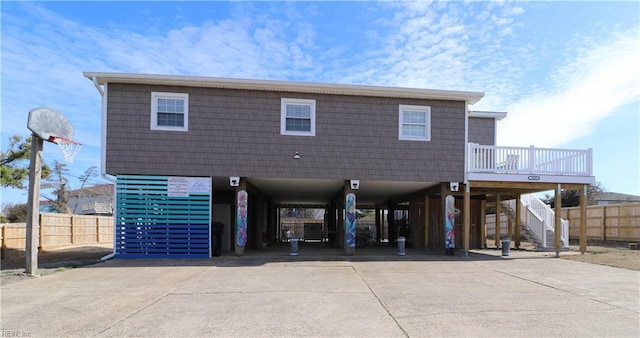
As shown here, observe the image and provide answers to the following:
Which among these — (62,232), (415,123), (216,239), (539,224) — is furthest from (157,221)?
(539,224)

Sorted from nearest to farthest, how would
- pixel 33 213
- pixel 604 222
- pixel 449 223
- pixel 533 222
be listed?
pixel 33 213 → pixel 449 223 → pixel 533 222 → pixel 604 222

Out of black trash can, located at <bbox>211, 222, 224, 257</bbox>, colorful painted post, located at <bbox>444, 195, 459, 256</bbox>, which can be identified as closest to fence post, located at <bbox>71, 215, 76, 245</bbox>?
black trash can, located at <bbox>211, 222, 224, 257</bbox>

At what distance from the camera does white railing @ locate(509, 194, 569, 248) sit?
17.1m

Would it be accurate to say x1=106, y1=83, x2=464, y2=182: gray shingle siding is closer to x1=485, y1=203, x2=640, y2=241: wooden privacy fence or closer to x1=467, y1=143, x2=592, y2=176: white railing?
x1=467, y1=143, x2=592, y2=176: white railing

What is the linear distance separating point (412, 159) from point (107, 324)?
34.4 feet

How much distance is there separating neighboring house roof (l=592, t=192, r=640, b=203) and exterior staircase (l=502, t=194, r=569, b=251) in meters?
26.0

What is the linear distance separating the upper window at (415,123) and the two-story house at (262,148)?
33 millimetres

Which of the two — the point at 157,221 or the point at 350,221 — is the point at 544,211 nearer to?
the point at 350,221

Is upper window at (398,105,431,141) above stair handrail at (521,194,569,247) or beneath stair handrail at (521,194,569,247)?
above

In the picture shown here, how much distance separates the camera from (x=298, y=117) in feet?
45.3

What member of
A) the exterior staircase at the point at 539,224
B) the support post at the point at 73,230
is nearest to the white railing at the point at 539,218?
the exterior staircase at the point at 539,224

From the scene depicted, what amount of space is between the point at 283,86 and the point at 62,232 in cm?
1179

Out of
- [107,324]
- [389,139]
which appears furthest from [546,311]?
[389,139]

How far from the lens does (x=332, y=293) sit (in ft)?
25.5
